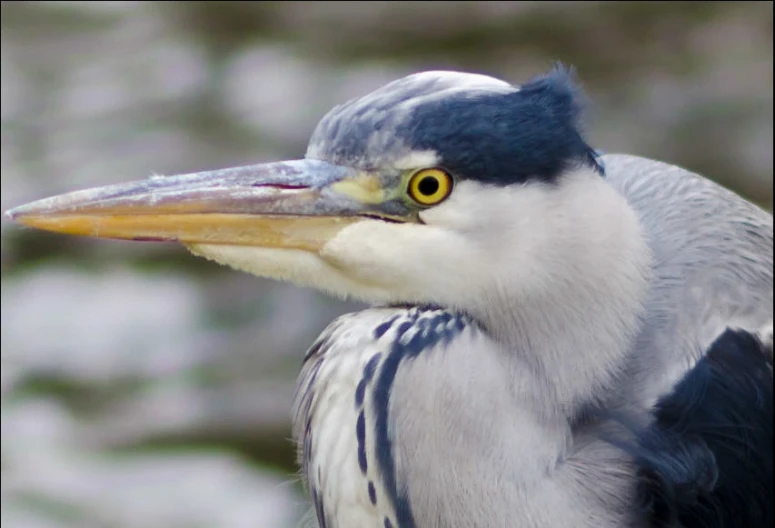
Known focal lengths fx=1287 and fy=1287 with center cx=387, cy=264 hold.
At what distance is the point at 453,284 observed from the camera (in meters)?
1.77

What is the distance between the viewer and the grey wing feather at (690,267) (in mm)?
1925

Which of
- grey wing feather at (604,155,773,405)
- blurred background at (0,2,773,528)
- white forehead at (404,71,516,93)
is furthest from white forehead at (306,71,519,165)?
blurred background at (0,2,773,528)

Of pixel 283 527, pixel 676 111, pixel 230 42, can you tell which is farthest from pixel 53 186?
pixel 676 111

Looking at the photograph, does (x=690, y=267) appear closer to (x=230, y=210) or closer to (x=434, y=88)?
(x=434, y=88)

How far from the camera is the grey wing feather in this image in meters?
1.92

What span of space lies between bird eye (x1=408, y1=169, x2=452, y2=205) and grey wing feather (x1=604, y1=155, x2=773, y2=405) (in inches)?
15.7

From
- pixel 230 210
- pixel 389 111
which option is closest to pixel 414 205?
pixel 389 111

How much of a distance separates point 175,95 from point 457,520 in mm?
3603

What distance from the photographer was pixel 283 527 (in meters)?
3.44

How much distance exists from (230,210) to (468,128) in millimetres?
350

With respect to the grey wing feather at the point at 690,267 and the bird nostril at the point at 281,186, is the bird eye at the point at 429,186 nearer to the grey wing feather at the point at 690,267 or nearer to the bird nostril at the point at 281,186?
the bird nostril at the point at 281,186

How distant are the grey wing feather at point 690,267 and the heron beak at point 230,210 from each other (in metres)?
0.49

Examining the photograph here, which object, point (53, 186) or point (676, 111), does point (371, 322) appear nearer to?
point (53, 186)

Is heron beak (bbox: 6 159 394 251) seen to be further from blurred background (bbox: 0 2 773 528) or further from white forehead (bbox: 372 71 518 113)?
blurred background (bbox: 0 2 773 528)
